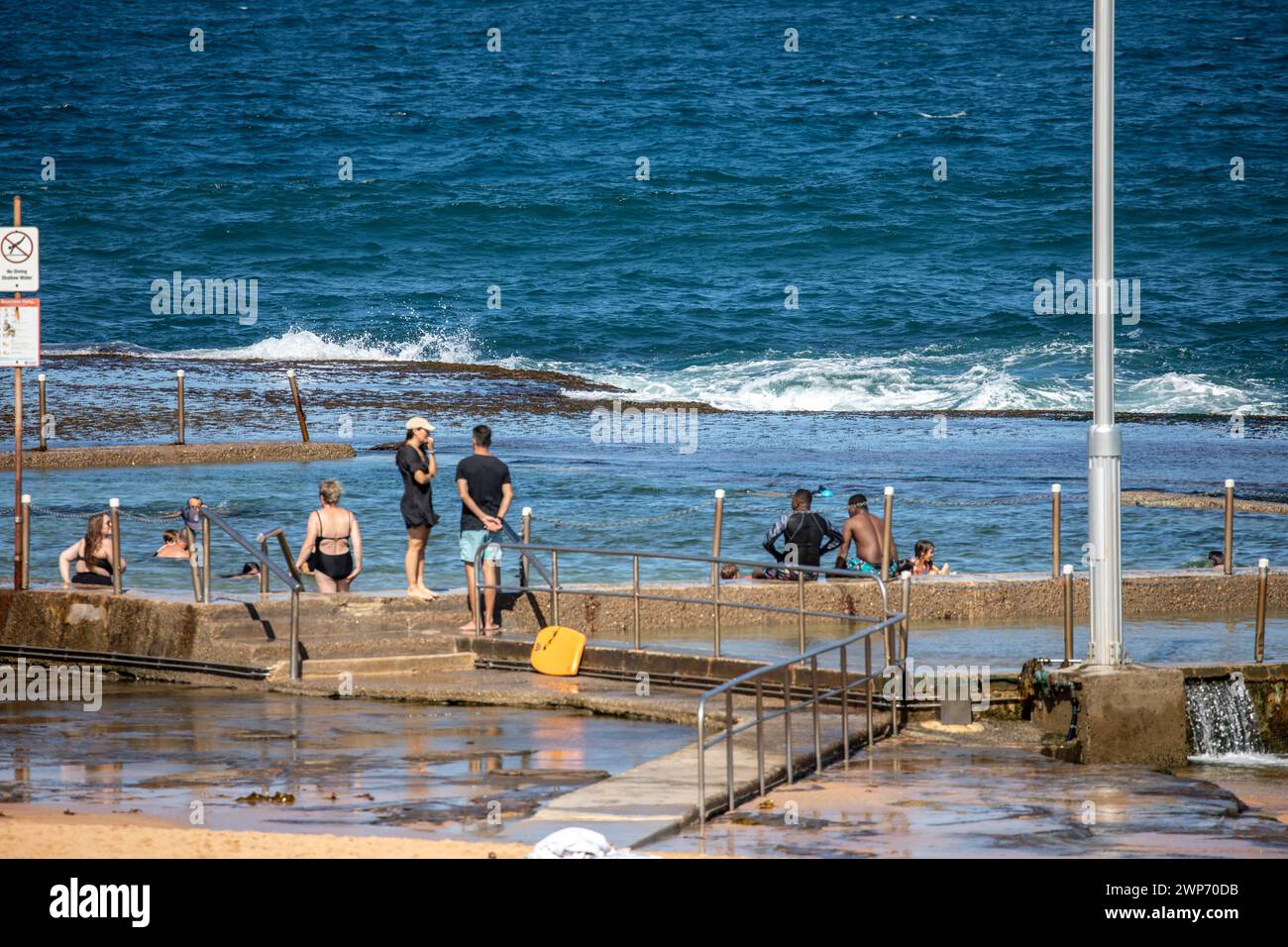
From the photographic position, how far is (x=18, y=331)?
15.8 metres

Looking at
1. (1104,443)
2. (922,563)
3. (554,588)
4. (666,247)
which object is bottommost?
(554,588)

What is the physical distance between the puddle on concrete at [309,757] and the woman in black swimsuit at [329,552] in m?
1.78

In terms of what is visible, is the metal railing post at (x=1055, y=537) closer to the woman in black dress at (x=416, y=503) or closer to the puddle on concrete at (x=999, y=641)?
the puddle on concrete at (x=999, y=641)

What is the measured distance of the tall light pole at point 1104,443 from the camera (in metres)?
12.6

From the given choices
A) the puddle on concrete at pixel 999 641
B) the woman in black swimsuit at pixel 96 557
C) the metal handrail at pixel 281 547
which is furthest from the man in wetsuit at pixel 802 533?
the woman in black swimsuit at pixel 96 557

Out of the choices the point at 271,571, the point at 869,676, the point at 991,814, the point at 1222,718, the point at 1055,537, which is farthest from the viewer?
the point at 1055,537

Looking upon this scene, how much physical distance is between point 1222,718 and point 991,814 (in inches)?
162

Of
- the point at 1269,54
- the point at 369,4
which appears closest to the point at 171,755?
the point at 1269,54

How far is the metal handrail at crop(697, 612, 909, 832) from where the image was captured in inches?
410

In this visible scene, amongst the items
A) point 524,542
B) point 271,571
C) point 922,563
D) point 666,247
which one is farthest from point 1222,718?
point 666,247

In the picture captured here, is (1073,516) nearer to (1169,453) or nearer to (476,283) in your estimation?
(1169,453)

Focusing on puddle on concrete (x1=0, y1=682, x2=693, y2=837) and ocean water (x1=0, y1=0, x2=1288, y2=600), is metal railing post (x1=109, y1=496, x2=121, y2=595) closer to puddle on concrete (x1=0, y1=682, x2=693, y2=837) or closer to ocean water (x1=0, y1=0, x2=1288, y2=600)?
puddle on concrete (x1=0, y1=682, x2=693, y2=837)

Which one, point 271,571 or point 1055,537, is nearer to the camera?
point 271,571

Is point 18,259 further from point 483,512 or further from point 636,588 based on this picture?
point 636,588
